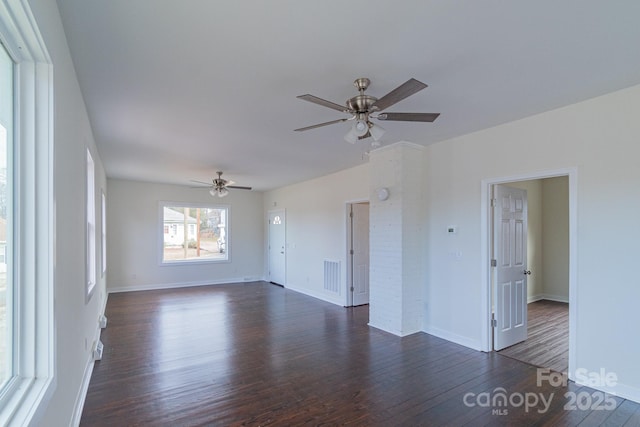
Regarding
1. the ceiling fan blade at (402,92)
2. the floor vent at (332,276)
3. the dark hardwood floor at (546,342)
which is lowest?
the dark hardwood floor at (546,342)

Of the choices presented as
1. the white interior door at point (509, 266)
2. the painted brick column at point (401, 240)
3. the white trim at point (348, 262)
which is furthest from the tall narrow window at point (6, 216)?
the white trim at point (348, 262)

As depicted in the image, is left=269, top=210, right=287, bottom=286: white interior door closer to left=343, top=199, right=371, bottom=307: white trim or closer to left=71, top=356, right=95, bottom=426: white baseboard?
left=343, top=199, right=371, bottom=307: white trim

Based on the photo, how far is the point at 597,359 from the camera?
9.59 ft

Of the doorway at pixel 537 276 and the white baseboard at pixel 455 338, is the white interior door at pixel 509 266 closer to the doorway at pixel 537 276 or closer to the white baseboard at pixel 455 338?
the doorway at pixel 537 276

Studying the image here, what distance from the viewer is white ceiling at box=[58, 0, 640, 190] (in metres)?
1.77

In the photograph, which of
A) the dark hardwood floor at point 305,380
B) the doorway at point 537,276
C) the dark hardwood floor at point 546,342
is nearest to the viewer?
the dark hardwood floor at point 305,380

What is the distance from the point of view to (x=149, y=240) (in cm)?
778

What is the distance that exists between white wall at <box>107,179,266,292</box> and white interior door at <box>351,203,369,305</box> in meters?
4.03

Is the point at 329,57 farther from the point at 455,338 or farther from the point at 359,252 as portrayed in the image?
the point at 359,252

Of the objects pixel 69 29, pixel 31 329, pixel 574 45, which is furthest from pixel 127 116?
pixel 574 45

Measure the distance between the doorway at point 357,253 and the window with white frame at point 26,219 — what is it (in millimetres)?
4987

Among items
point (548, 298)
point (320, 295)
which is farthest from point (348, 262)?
point (548, 298)

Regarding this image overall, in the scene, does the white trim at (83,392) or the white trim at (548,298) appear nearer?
the white trim at (83,392)

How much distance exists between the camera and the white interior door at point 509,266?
3.86 meters
